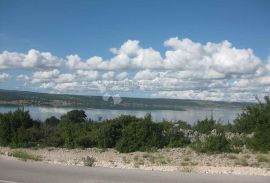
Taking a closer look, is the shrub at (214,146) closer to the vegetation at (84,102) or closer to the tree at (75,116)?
the tree at (75,116)

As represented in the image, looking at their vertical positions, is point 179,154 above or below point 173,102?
below

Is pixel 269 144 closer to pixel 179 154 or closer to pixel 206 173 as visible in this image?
pixel 179 154

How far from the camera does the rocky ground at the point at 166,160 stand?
14.7m

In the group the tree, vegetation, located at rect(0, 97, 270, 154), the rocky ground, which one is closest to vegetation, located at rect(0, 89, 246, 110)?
the tree

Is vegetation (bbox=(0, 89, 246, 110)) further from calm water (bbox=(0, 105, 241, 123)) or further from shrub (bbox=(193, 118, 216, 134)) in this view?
shrub (bbox=(193, 118, 216, 134))

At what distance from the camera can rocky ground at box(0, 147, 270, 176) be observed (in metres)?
14.7

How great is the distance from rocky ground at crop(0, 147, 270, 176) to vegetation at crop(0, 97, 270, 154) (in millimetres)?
1154

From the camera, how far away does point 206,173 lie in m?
12.9

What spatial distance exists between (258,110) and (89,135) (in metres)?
10.9

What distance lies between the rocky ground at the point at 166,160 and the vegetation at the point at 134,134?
1154mm

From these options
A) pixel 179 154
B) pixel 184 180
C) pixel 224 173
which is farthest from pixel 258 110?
pixel 184 180

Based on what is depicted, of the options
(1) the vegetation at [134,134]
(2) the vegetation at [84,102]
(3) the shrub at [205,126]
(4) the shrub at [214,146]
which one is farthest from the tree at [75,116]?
(4) the shrub at [214,146]

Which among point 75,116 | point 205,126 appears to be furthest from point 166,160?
point 75,116

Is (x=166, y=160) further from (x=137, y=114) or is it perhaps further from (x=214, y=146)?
(x=137, y=114)
